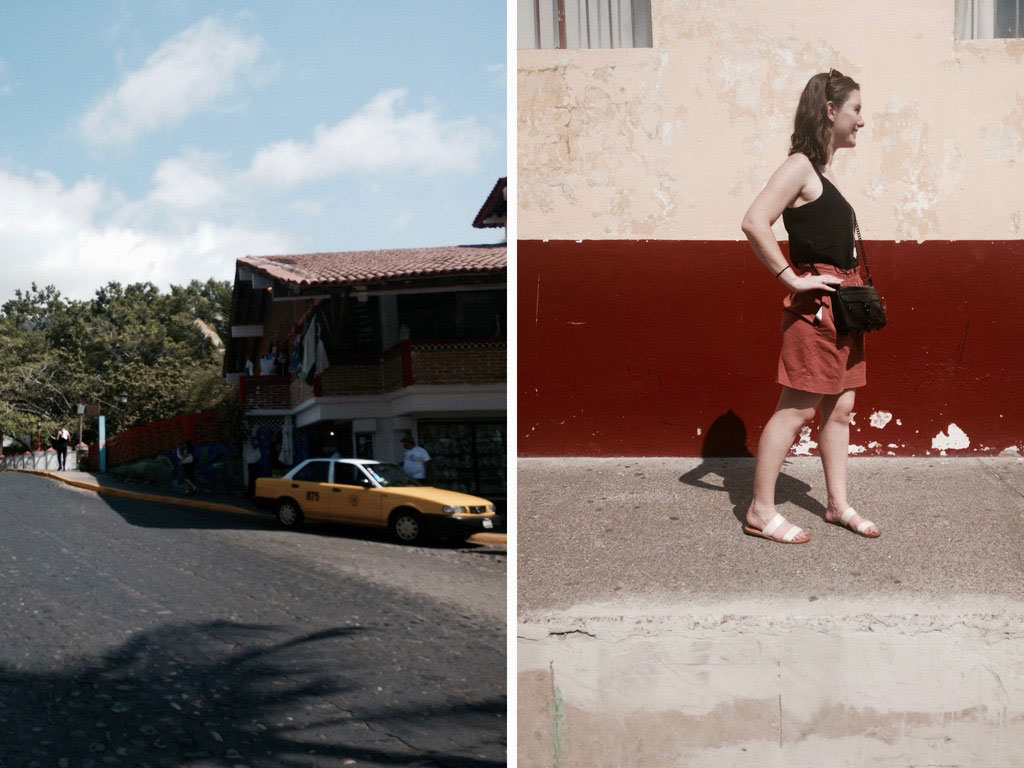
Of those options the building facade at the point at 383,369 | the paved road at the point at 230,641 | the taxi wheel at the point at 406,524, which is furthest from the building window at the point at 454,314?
the paved road at the point at 230,641

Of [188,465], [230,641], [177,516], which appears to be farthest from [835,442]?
[230,641]

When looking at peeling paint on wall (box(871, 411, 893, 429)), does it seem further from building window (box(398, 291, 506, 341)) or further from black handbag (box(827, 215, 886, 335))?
building window (box(398, 291, 506, 341))

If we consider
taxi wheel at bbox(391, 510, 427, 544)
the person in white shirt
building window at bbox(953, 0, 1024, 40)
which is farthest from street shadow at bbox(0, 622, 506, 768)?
building window at bbox(953, 0, 1024, 40)

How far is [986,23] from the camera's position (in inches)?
95.3

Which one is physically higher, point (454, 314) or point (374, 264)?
point (374, 264)

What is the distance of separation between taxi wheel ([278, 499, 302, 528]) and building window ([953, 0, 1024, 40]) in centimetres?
390

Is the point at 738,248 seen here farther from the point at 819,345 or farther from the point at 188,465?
the point at 188,465

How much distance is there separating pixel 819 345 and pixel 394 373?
2865 mm

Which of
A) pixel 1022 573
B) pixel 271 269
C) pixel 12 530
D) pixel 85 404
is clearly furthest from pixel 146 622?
pixel 1022 573

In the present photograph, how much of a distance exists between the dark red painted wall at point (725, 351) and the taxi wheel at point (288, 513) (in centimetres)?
288

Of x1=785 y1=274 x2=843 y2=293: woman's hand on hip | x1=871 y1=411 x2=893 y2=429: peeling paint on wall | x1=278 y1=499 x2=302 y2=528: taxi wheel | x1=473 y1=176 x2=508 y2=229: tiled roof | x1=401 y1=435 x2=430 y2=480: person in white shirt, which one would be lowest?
x1=278 y1=499 x2=302 y2=528: taxi wheel

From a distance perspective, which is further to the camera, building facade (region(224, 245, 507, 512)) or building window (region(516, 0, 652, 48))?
building facade (region(224, 245, 507, 512))

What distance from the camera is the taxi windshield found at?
15.6 feet

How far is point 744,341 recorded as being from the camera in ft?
7.89
